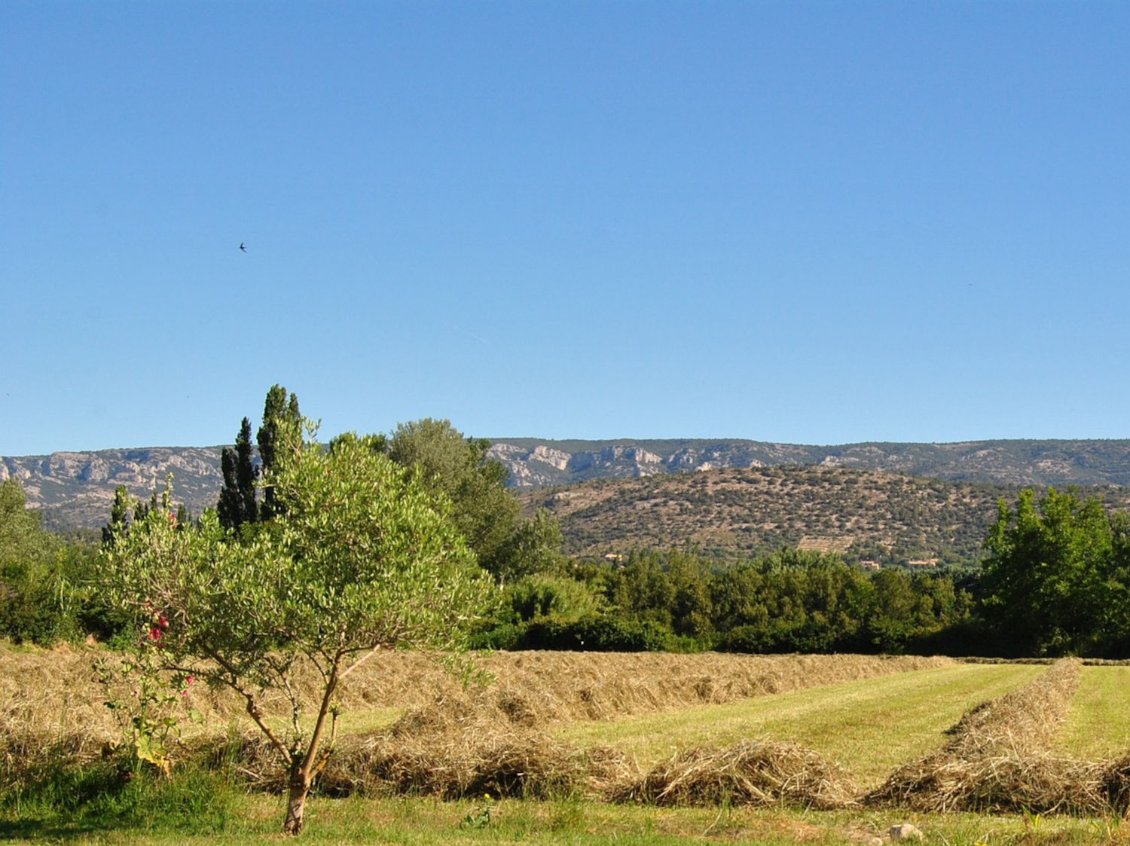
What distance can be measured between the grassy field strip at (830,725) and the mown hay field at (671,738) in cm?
8

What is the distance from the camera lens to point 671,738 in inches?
897

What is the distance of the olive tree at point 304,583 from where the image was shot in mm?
12789

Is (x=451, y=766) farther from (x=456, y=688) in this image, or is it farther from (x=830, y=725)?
(x=456, y=688)

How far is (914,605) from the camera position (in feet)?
278

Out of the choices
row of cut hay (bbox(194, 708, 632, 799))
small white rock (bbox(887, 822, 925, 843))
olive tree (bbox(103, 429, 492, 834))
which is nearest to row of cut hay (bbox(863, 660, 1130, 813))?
small white rock (bbox(887, 822, 925, 843))

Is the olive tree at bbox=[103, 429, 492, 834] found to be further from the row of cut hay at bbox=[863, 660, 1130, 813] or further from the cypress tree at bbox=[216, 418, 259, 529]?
the cypress tree at bbox=[216, 418, 259, 529]

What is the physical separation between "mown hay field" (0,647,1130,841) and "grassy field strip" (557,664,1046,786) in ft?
0.28

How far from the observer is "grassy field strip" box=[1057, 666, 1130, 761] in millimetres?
21484

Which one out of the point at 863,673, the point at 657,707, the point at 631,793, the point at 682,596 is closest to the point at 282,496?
the point at 631,793

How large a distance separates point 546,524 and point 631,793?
6473cm

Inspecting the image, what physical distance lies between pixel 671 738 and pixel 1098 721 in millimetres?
11756

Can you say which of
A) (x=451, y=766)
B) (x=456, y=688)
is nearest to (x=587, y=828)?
(x=451, y=766)

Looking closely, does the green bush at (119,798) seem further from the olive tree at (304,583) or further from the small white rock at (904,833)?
the small white rock at (904,833)

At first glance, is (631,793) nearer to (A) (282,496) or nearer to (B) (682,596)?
(A) (282,496)
